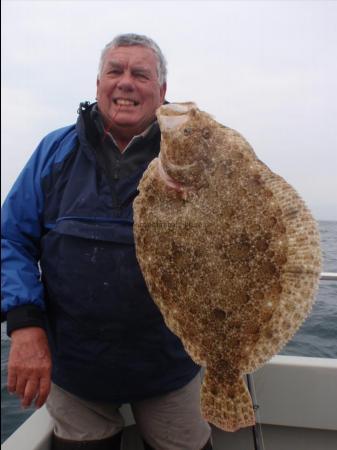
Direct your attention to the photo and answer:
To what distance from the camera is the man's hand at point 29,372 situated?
7.09 feet

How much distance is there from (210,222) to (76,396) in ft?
5.22

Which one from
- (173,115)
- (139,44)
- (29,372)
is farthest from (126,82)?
(29,372)

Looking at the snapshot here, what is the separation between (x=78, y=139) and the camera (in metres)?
2.57

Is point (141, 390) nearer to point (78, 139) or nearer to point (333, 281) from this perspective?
point (333, 281)

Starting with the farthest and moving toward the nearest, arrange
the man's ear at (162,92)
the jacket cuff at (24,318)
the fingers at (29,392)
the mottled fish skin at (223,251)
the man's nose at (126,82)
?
the man's ear at (162,92) → the man's nose at (126,82) → the jacket cuff at (24,318) → the fingers at (29,392) → the mottled fish skin at (223,251)

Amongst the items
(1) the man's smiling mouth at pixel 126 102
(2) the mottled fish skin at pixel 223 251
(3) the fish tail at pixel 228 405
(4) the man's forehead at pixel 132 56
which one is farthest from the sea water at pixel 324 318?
(4) the man's forehead at pixel 132 56

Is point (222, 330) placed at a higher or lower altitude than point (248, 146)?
lower

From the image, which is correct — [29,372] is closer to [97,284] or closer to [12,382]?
[12,382]

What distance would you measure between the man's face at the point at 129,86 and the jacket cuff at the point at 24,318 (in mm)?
1165

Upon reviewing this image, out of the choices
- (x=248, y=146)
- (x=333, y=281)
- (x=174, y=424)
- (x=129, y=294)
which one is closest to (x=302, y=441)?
(x=174, y=424)

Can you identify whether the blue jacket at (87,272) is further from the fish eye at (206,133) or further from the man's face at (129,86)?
the fish eye at (206,133)

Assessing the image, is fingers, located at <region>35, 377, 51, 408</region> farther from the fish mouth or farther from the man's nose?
the man's nose

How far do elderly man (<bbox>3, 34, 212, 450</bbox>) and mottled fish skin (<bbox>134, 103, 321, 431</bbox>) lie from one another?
0.49 m

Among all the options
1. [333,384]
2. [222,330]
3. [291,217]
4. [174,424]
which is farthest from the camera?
[333,384]
